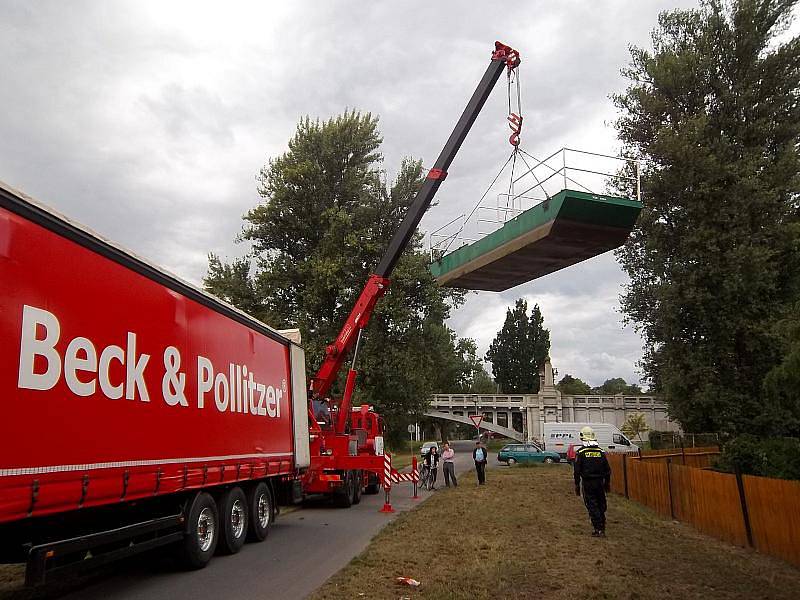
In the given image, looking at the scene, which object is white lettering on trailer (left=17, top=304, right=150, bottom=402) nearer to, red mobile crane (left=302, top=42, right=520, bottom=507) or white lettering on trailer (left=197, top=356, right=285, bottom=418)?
white lettering on trailer (left=197, top=356, right=285, bottom=418)

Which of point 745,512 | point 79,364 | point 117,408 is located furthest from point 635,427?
point 79,364

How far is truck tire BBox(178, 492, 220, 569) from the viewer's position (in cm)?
887

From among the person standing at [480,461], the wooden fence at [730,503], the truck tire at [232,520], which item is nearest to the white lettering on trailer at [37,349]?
the truck tire at [232,520]

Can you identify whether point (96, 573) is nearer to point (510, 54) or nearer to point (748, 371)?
point (510, 54)

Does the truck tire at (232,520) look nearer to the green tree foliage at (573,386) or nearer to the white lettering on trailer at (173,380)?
the white lettering on trailer at (173,380)

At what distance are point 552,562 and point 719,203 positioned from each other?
2071cm

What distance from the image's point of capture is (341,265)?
3203 cm

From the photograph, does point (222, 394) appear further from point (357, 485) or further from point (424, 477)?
point (424, 477)

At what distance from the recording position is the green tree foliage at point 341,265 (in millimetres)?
32719

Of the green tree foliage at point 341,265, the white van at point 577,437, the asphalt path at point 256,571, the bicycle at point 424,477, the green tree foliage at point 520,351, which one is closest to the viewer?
the asphalt path at point 256,571

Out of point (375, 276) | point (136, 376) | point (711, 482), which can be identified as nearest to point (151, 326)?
point (136, 376)

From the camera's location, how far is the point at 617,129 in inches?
1134

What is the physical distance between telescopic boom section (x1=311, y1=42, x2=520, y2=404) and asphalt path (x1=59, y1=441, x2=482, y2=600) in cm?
601

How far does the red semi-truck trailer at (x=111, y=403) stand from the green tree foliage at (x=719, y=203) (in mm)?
20008
